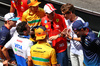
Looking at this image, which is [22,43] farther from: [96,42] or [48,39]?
[96,42]

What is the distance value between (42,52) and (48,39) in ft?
2.95

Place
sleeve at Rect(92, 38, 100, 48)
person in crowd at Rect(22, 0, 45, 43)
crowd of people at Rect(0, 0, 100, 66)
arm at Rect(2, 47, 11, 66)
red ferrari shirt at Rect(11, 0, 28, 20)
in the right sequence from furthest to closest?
red ferrari shirt at Rect(11, 0, 28, 20) → person in crowd at Rect(22, 0, 45, 43) → arm at Rect(2, 47, 11, 66) → crowd of people at Rect(0, 0, 100, 66) → sleeve at Rect(92, 38, 100, 48)

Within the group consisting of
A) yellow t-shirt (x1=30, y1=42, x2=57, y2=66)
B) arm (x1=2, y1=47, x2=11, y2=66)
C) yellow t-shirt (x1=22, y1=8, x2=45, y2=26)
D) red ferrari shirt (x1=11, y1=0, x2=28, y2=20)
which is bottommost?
arm (x1=2, y1=47, x2=11, y2=66)

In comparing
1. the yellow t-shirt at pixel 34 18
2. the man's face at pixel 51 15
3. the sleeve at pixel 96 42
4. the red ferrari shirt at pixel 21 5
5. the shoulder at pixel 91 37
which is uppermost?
the red ferrari shirt at pixel 21 5

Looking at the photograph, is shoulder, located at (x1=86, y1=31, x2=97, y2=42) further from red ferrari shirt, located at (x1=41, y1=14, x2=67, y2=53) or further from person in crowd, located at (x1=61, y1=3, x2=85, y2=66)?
red ferrari shirt, located at (x1=41, y1=14, x2=67, y2=53)

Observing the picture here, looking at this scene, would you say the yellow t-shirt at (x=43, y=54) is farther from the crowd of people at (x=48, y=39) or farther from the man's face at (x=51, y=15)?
the man's face at (x=51, y=15)

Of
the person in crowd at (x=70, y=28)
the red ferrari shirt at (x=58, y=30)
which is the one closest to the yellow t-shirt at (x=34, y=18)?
the red ferrari shirt at (x=58, y=30)

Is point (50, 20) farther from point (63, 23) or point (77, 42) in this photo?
point (77, 42)

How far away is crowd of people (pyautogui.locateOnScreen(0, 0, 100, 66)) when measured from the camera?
3.69 metres

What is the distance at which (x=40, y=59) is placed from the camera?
3.74 meters

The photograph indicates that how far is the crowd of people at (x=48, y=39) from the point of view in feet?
12.1

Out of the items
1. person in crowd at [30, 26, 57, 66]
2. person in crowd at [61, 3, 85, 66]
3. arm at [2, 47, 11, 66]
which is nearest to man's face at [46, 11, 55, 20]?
person in crowd at [61, 3, 85, 66]

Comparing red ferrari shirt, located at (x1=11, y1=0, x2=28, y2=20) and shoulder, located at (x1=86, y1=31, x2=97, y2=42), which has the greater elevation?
red ferrari shirt, located at (x1=11, y1=0, x2=28, y2=20)

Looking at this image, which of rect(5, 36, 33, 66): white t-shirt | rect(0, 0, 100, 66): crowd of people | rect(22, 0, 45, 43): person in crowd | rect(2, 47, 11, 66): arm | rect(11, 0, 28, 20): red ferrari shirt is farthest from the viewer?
rect(11, 0, 28, 20): red ferrari shirt
